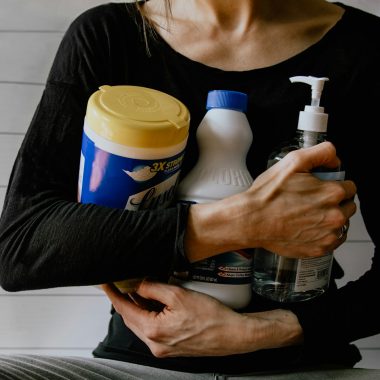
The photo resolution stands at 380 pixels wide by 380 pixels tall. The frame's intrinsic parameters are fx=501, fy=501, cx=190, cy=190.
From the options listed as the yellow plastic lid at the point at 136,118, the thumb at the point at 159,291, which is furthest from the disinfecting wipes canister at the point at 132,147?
the thumb at the point at 159,291

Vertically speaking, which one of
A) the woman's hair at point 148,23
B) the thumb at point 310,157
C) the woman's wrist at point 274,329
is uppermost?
the woman's hair at point 148,23

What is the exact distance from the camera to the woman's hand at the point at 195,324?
65 centimetres

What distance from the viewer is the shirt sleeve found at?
0.62 m

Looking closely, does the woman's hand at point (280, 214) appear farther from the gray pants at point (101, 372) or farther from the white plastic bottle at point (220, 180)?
the gray pants at point (101, 372)

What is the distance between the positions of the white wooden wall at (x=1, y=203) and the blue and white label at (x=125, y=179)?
45 cm

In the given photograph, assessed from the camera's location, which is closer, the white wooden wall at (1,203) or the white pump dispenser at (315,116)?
the white pump dispenser at (315,116)

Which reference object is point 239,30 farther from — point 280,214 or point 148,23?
point 280,214

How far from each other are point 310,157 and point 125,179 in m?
0.23

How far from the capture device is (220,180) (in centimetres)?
64

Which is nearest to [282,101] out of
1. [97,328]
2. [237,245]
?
[237,245]

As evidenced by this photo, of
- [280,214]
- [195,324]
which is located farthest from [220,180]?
[195,324]

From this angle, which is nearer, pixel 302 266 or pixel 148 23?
pixel 302 266

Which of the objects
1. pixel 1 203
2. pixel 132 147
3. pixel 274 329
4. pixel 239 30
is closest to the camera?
pixel 132 147

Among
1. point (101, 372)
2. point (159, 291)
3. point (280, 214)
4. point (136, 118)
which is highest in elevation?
point (136, 118)
